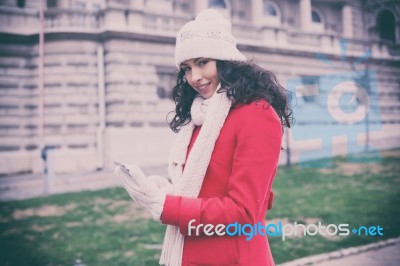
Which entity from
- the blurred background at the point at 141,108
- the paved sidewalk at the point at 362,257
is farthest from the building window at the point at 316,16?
the paved sidewalk at the point at 362,257

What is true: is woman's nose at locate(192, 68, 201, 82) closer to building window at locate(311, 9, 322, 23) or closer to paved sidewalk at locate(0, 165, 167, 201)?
paved sidewalk at locate(0, 165, 167, 201)

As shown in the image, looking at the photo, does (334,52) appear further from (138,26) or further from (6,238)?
(6,238)

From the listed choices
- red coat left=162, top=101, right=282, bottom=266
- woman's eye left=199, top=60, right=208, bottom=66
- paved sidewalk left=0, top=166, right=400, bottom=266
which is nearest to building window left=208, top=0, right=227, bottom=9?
paved sidewalk left=0, top=166, right=400, bottom=266

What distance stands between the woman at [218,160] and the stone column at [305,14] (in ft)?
44.0

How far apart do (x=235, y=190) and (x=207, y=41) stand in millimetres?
655

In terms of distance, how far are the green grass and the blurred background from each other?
40mm

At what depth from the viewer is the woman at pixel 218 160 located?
1.47 meters

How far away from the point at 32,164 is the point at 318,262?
8.74 metres

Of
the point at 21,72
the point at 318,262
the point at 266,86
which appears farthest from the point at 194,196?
the point at 21,72

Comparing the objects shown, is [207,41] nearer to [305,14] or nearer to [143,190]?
[143,190]

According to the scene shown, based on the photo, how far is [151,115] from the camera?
12.0m

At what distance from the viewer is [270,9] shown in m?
16.3

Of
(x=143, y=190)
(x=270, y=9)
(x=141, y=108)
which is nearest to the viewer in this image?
(x=143, y=190)

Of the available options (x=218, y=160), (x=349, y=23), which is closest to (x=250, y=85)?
(x=218, y=160)
